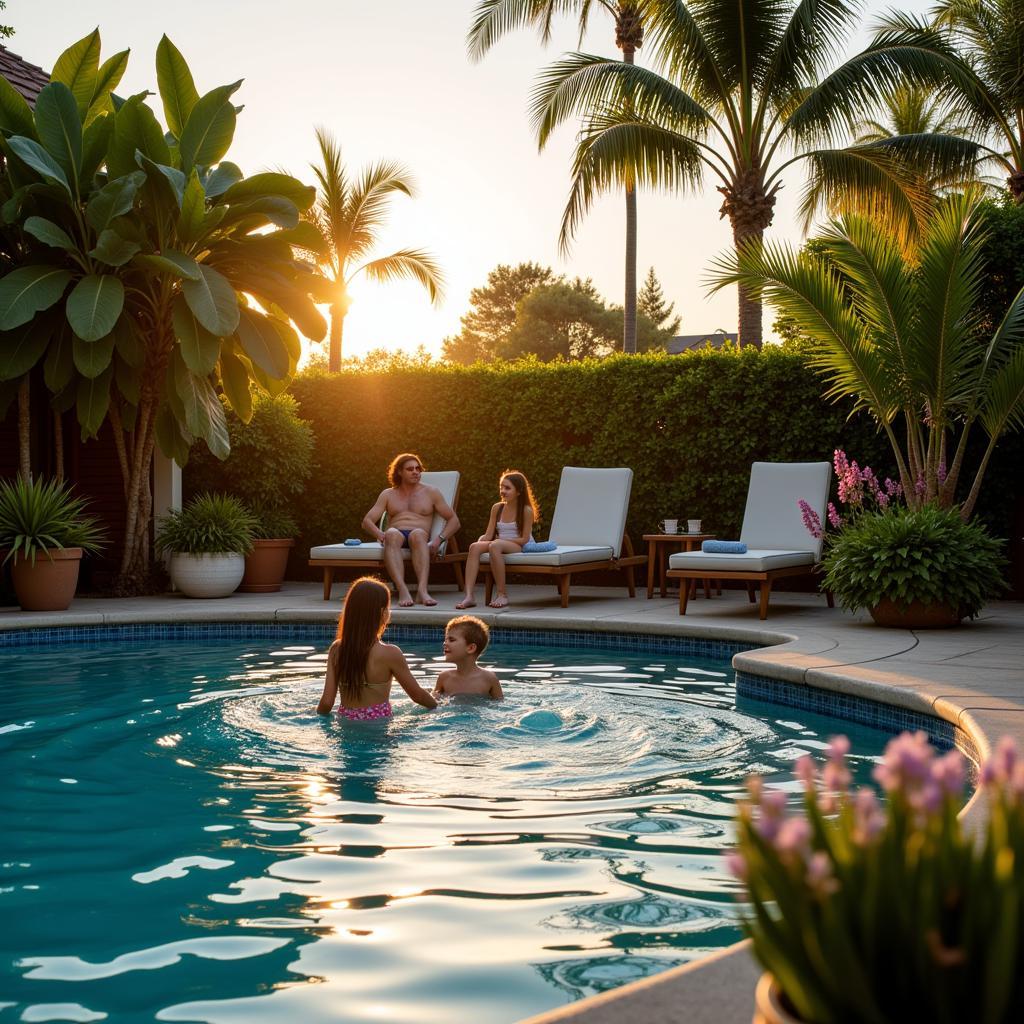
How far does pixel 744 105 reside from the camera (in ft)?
50.5

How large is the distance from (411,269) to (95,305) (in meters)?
14.1

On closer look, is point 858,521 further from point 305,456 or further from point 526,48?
point 526,48

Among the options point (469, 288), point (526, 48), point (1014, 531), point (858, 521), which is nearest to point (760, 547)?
point (858, 521)

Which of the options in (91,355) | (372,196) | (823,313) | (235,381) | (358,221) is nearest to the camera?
(823,313)

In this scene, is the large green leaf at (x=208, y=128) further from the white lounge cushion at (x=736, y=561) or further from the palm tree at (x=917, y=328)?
the white lounge cushion at (x=736, y=561)

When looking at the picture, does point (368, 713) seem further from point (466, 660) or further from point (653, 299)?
point (653, 299)

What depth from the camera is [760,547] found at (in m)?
10.3

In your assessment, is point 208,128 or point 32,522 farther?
point 208,128

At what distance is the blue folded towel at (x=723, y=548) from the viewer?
945 centimetres

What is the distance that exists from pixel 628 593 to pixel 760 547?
1.58 m

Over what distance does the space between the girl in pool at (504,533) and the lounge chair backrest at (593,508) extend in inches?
18.5

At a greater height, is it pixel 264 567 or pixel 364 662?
pixel 264 567

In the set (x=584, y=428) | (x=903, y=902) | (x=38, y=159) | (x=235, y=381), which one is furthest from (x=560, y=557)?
(x=903, y=902)

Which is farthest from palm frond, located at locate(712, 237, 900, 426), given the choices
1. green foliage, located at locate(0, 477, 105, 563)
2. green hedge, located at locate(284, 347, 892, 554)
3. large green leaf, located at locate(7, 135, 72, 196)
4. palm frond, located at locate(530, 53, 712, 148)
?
palm frond, located at locate(530, 53, 712, 148)
